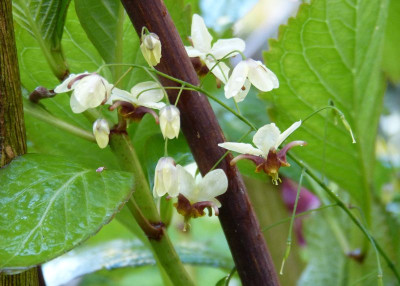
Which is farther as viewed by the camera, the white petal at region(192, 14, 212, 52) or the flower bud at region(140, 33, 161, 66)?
the white petal at region(192, 14, 212, 52)

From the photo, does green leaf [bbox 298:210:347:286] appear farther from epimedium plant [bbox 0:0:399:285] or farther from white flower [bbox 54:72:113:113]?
white flower [bbox 54:72:113:113]

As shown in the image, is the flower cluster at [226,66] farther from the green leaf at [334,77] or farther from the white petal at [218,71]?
the green leaf at [334,77]

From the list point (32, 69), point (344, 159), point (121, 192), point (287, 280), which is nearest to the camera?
point (121, 192)

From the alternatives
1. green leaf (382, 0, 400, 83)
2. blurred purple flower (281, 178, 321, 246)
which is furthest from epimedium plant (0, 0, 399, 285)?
blurred purple flower (281, 178, 321, 246)

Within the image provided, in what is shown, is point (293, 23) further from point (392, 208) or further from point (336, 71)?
point (392, 208)

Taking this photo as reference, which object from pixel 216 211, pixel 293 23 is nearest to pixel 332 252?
pixel 293 23

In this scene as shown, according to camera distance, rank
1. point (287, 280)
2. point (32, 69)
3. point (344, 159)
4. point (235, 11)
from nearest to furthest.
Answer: point (32, 69), point (344, 159), point (235, 11), point (287, 280)
